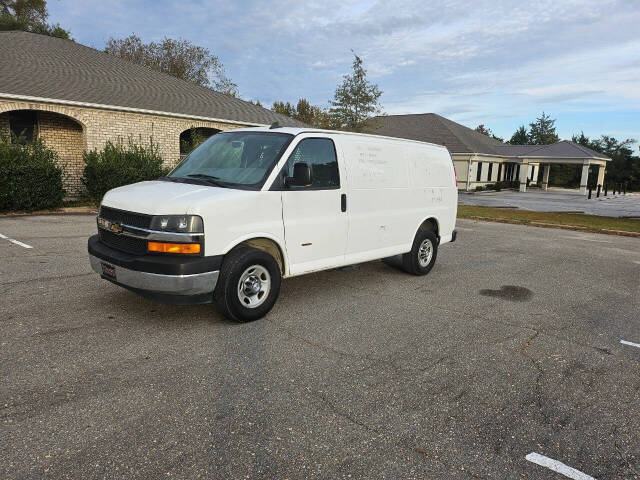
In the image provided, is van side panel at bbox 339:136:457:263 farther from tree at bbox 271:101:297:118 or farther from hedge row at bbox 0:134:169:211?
tree at bbox 271:101:297:118

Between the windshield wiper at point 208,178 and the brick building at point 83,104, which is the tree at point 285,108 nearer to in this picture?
the brick building at point 83,104

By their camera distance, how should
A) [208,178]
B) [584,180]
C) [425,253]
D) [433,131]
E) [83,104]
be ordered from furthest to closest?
[584,180], [433,131], [83,104], [425,253], [208,178]

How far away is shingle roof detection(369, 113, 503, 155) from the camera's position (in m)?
40.1

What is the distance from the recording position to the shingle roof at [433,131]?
132ft

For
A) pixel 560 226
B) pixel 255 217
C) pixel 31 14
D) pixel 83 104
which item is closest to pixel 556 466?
pixel 255 217

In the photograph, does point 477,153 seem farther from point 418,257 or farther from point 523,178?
point 418,257

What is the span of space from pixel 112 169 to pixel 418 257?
12.2 m

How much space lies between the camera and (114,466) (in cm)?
268

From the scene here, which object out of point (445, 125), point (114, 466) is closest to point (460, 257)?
point (114, 466)

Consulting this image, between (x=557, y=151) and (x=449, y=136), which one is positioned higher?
(x=449, y=136)

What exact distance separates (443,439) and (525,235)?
11.8 metres

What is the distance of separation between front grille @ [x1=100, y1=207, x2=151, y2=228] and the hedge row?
1030 cm

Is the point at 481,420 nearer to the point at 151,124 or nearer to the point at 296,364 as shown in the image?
the point at 296,364

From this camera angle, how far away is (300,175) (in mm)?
5160
